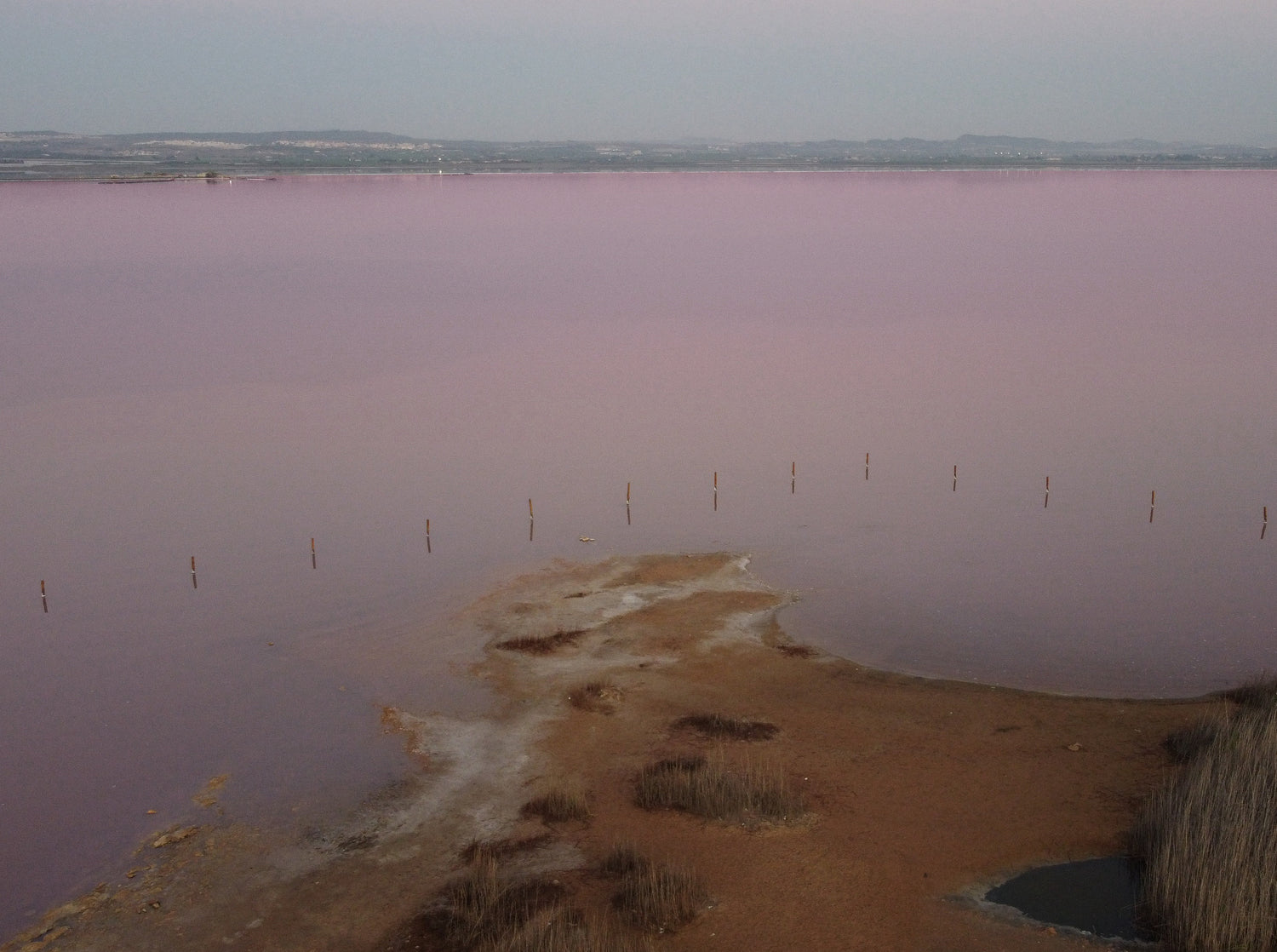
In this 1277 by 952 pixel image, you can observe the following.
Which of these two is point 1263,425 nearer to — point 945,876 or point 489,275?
point 945,876

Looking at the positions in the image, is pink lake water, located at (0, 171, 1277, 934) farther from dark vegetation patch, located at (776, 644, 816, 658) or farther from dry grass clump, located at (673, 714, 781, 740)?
dry grass clump, located at (673, 714, 781, 740)

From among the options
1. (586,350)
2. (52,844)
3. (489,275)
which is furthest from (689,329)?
(52,844)

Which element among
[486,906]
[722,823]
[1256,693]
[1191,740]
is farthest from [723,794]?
[1256,693]

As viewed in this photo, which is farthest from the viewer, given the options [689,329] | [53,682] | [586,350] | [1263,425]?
[689,329]

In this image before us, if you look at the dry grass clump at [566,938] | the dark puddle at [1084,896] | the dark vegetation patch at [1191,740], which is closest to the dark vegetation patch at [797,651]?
the dark vegetation patch at [1191,740]

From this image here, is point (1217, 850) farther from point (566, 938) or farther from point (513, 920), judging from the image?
point (513, 920)

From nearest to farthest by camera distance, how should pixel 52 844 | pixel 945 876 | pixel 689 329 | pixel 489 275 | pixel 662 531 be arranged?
1. pixel 945 876
2. pixel 52 844
3. pixel 662 531
4. pixel 689 329
5. pixel 489 275

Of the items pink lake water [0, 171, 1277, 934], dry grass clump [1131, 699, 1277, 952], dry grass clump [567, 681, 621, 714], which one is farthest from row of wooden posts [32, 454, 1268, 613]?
dry grass clump [1131, 699, 1277, 952]
